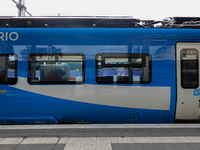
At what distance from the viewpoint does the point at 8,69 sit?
5293mm

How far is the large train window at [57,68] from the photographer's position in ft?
17.3

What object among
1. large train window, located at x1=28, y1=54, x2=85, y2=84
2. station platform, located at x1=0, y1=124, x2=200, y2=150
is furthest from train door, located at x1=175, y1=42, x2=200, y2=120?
large train window, located at x1=28, y1=54, x2=85, y2=84

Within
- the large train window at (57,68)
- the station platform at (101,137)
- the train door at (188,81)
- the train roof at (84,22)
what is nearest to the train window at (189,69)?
the train door at (188,81)

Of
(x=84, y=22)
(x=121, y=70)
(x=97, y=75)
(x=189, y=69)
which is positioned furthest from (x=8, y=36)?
(x=189, y=69)

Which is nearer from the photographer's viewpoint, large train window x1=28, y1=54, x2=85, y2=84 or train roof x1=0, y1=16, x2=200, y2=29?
large train window x1=28, y1=54, x2=85, y2=84

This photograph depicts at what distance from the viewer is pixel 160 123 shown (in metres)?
5.39

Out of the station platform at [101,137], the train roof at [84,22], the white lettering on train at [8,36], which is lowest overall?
the station platform at [101,137]

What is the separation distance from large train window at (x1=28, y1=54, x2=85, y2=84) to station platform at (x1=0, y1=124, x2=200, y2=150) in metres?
1.29

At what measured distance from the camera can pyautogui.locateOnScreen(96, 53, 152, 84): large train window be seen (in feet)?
17.3

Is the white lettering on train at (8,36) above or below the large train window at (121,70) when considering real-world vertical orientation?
above

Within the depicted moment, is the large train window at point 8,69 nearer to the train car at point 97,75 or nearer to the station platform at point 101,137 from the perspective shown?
the train car at point 97,75

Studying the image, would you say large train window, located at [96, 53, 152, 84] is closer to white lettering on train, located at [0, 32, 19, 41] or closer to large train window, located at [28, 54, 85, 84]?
large train window, located at [28, 54, 85, 84]

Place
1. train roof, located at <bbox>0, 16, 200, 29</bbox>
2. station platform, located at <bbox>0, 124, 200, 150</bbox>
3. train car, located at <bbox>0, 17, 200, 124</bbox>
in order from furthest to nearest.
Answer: train roof, located at <bbox>0, 16, 200, 29</bbox> → train car, located at <bbox>0, 17, 200, 124</bbox> → station platform, located at <bbox>0, 124, 200, 150</bbox>

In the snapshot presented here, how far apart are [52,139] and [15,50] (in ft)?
9.17
